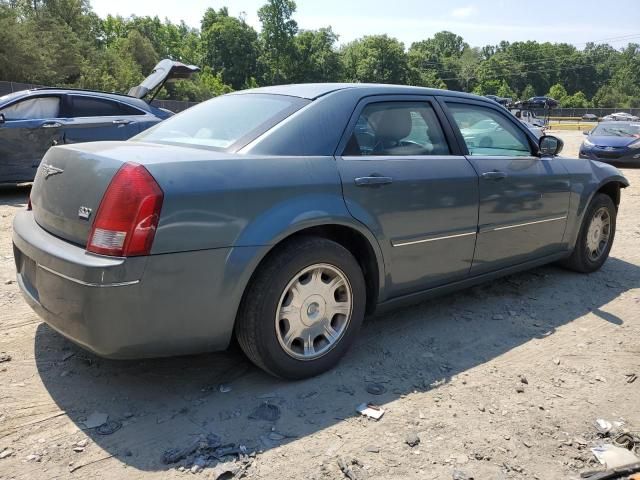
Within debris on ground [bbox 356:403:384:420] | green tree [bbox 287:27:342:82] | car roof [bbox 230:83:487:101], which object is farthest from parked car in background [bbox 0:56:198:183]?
green tree [bbox 287:27:342:82]

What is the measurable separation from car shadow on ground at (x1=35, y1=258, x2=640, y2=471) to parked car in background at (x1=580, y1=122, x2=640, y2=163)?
42.2 feet

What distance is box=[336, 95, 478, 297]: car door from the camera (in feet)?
10.5

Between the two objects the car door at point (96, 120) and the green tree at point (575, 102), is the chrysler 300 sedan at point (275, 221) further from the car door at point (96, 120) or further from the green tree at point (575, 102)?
the green tree at point (575, 102)

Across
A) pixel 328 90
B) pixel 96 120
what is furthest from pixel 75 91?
pixel 328 90

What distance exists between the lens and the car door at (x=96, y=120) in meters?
8.32

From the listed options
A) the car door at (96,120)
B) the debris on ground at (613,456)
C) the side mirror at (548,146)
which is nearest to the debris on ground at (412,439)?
the debris on ground at (613,456)

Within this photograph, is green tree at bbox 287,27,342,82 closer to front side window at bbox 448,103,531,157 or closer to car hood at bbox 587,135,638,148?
car hood at bbox 587,135,638,148

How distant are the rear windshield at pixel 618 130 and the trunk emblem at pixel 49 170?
16625mm

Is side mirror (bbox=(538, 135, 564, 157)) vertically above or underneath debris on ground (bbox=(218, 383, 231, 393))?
above

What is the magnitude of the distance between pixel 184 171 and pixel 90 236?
0.52m

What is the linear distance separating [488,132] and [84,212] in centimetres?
308

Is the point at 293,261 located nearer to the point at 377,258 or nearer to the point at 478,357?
the point at 377,258

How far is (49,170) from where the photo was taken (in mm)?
2941

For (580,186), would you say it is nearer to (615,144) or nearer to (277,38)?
(615,144)
